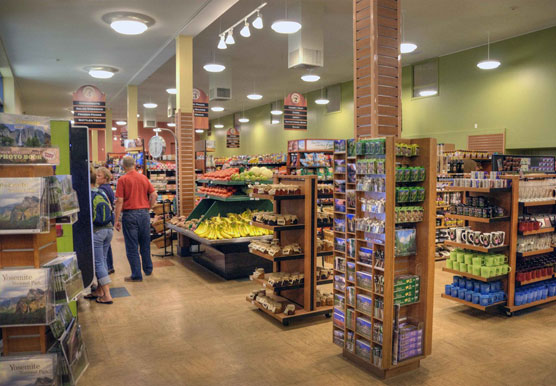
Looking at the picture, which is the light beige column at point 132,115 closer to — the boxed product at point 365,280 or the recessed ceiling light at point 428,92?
the recessed ceiling light at point 428,92

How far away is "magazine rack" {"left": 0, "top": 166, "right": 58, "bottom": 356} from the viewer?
285 cm

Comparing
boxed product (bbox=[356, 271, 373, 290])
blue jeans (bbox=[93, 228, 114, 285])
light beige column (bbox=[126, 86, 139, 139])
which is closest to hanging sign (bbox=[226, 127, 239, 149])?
light beige column (bbox=[126, 86, 139, 139])

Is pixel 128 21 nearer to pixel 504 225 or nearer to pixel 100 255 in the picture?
pixel 100 255

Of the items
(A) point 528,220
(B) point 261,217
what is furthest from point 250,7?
(A) point 528,220

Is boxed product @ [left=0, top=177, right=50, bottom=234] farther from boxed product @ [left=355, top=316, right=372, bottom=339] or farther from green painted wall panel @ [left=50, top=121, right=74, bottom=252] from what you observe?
boxed product @ [left=355, top=316, right=372, bottom=339]

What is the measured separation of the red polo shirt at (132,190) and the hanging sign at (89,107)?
6.64 meters

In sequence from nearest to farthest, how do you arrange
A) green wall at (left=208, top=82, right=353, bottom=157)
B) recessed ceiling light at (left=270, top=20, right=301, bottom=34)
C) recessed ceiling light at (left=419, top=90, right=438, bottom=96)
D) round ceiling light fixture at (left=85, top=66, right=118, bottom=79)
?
recessed ceiling light at (left=270, top=20, right=301, bottom=34)
round ceiling light fixture at (left=85, top=66, right=118, bottom=79)
recessed ceiling light at (left=419, top=90, right=438, bottom=96)
green wall at (left=208, top=82, right=353, bottom=157)

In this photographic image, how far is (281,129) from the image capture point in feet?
65.9

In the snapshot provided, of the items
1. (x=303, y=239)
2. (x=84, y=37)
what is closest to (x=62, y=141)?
(x=303, y=239)

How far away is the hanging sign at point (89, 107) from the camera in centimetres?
1238

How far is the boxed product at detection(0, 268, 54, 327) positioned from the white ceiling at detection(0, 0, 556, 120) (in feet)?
19.9

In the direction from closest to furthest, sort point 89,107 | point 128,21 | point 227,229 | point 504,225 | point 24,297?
1. point 24,297
2. point 504,225
3. point 227,229
4. point 128,21
5. point 89,107

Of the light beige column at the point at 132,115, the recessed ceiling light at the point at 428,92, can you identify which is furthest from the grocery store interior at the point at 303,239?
the light beige column at the point at 132,115

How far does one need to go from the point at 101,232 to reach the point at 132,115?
34.6ft
